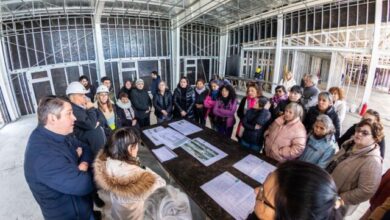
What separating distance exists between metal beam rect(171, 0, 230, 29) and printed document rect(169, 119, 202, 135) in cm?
450

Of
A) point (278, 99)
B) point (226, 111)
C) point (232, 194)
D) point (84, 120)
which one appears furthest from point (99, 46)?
point (232, 194)

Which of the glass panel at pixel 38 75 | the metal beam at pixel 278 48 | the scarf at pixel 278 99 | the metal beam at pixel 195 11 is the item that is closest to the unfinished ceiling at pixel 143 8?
the metal beam at pixel 195 11

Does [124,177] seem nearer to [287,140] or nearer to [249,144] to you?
[287,140]

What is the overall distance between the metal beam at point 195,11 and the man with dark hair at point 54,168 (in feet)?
19.1

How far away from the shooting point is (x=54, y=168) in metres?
1.16

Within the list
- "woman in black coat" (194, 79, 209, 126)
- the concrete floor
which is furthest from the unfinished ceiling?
"woman in black coat" (194, 79, 209, 126)

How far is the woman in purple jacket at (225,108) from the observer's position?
328 cm

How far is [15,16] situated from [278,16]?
8.69 m

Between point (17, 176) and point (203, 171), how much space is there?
3154mm

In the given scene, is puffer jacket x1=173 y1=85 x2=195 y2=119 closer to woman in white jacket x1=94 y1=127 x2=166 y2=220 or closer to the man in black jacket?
the man in black jacket

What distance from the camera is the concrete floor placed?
2.28 metres

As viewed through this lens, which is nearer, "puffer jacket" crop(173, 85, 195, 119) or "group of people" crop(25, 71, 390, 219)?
"group of people" crop(25, 71, 390, 219)

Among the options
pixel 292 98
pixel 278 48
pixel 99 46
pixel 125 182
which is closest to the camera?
pixel 125 182

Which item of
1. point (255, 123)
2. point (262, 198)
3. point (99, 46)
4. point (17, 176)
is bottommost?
point (17, 176)
